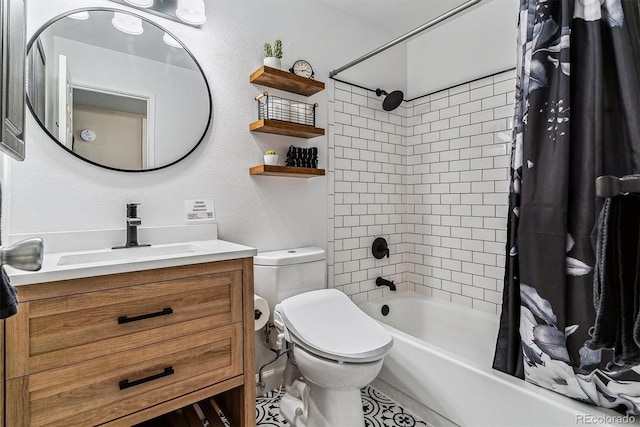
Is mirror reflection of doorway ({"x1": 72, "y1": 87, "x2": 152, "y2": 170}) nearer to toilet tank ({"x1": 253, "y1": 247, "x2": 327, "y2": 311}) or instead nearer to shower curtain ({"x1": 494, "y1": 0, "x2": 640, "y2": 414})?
toilet tank ({"x1": 253, "y1": 247, "x2": 327, "y2": 311})

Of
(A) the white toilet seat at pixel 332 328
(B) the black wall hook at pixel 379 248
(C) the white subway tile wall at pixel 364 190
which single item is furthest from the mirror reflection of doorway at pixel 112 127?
(B) the black wall hook at pixel 379 248

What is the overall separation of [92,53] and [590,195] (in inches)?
82.7

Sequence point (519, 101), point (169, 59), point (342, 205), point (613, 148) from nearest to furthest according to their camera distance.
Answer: point (613, 148) → point (519, 101) → point (169, 59) → point (342, 205)

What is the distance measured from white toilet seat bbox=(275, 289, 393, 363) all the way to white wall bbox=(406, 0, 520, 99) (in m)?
1.78

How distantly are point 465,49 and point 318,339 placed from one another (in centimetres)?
219

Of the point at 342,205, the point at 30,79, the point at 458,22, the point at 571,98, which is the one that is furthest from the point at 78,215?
the point at 458,22

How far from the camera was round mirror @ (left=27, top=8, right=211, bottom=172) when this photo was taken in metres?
1.30

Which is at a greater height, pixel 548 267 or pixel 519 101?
pixel 519 101

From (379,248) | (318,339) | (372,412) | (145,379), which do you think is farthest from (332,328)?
(379,248)

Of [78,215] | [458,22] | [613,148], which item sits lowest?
[78,215]

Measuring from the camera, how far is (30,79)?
1242 mm

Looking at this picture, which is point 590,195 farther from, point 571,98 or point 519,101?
point 519,101

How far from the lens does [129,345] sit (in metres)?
1.03

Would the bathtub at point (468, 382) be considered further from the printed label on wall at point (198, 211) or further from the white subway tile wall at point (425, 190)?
the printed label on wall at point (198, 211)
